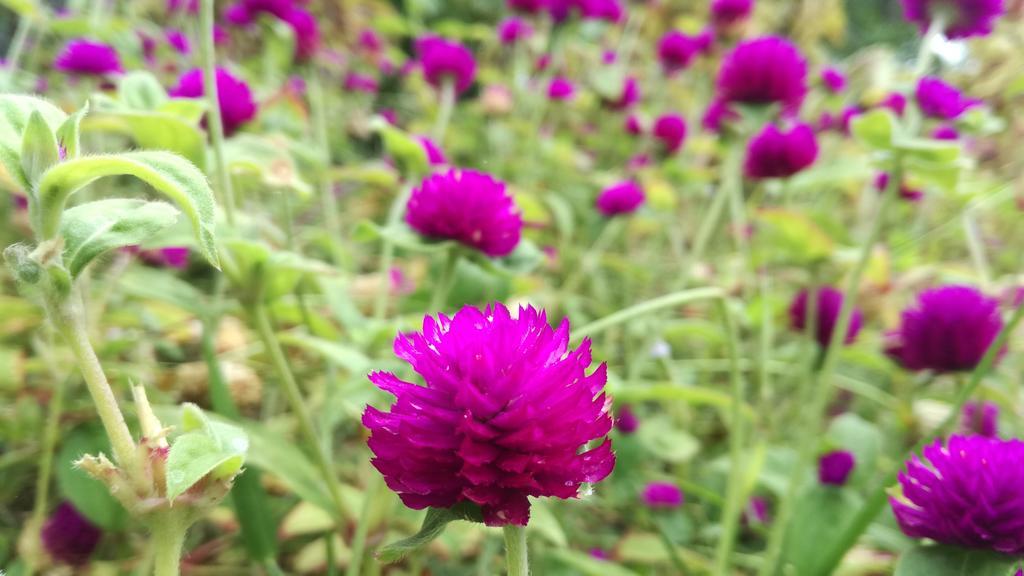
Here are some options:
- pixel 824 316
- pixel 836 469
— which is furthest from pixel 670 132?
pixel 836 469

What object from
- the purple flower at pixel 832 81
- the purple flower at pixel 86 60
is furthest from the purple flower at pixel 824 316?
the purple flower at pixel 86 60

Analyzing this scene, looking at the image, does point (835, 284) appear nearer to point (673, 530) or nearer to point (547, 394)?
point (673, 530)

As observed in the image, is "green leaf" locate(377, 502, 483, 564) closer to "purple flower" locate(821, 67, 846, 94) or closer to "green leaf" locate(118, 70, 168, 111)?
"green leaf" locate(118, 70, 168, 111)

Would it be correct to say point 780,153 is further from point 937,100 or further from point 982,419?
point 982,419

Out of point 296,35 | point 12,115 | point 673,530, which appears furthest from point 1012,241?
point 12,115

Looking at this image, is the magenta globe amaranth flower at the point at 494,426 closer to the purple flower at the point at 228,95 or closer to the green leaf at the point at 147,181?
the green leaf at the point at 147,181

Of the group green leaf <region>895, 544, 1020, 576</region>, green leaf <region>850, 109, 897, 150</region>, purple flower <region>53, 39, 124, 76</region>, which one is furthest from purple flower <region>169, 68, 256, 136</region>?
green leaf <region>895, 544, 1020, 576</region>
